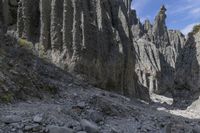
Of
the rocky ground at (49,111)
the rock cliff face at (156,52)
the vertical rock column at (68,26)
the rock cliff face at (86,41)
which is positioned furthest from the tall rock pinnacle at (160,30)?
the rocky ground at (49,111)

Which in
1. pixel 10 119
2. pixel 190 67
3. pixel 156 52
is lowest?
pixel 10 119

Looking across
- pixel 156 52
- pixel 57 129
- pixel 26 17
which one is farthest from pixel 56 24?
pixel 156 52

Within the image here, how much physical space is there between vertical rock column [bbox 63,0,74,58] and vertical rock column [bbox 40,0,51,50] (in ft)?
5.06

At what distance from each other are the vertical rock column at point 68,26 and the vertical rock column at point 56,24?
0.58 meters

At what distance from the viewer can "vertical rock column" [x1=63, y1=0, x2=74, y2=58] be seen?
3278 centimetres

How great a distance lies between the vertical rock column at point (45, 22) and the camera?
33.3 metres

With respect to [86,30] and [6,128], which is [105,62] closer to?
[86,30]

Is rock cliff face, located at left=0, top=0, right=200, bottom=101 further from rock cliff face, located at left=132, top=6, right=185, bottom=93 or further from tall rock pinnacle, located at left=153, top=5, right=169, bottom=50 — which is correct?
tall rock pinnacle, located at left=153, top=5, right=169, bottom=50

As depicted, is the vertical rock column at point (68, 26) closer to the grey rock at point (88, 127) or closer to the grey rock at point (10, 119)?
the grey rock at point (88, 127)

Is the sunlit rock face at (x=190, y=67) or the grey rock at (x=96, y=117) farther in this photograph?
the sunlit rock face at (x=190, y=67)

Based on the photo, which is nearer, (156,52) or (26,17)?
(26,17)

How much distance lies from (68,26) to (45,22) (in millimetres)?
2130

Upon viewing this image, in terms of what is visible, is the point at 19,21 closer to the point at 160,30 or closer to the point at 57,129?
the point at 57,129

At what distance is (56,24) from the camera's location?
3341cm
